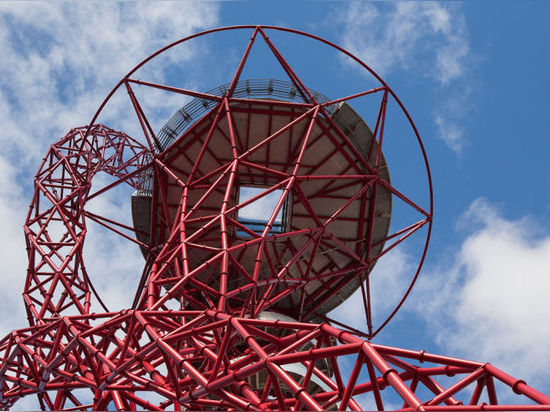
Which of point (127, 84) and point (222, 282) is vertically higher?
point (127, 84)

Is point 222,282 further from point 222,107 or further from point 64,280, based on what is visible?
point 222,107

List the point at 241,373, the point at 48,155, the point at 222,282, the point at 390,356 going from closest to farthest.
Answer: the point at 390,356 → the point at 241,373 → the point at 222,282 → the point at 48,155

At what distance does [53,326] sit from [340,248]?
14757 millimetres

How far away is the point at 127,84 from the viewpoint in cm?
2859

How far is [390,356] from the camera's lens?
516 inches

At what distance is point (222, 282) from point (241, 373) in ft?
20.7

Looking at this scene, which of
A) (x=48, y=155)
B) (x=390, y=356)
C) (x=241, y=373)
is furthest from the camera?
(x=48, y=155)

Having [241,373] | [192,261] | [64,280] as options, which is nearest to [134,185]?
[192,261]

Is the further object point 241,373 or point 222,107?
point 222,107

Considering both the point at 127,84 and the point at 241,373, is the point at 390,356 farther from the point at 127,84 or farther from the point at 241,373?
the point at 127,84

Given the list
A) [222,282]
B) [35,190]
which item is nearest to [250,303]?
[222,282]

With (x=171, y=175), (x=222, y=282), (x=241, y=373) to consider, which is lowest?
(x=241, y=373)

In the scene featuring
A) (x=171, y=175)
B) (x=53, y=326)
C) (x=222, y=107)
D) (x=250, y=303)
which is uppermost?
(x=222, y=107)

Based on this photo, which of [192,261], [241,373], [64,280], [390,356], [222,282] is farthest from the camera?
[192,261]
